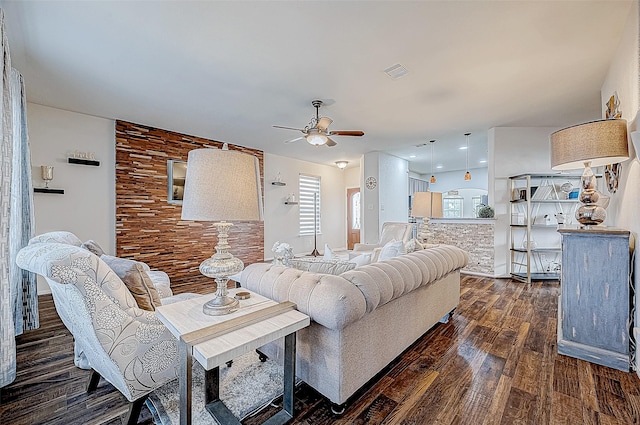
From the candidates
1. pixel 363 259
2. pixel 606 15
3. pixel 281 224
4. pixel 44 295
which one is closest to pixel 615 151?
pixel 606 15

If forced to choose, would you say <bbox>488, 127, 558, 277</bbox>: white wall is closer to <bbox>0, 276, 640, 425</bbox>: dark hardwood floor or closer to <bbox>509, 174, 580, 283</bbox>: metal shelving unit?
<bbox>509, 174, 580, 283</bbox>: metal shelving unit

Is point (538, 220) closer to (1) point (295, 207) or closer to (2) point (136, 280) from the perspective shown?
(1) point (295, 207)

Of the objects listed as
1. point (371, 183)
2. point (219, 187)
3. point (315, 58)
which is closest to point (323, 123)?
point (315, 58)

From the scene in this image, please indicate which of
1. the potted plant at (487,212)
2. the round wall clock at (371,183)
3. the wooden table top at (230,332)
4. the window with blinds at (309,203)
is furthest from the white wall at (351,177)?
the wooden table top at (230,332)

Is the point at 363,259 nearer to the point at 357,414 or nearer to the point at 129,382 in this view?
the point at 357,414

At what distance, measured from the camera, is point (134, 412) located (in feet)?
4.73

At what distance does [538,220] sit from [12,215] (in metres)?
7.00

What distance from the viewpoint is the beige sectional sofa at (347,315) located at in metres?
1.47

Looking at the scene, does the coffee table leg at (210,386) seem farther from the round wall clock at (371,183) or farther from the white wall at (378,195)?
the round wall clock at (371,183)

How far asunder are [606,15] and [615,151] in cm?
112

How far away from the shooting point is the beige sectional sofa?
147 centimetres

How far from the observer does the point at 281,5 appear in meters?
2.00

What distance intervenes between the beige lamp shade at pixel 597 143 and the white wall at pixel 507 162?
284 cm

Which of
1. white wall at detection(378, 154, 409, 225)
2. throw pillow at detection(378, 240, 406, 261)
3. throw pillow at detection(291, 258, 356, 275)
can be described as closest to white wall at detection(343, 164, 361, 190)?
white wall at detection(378, 154, 409, 225)
